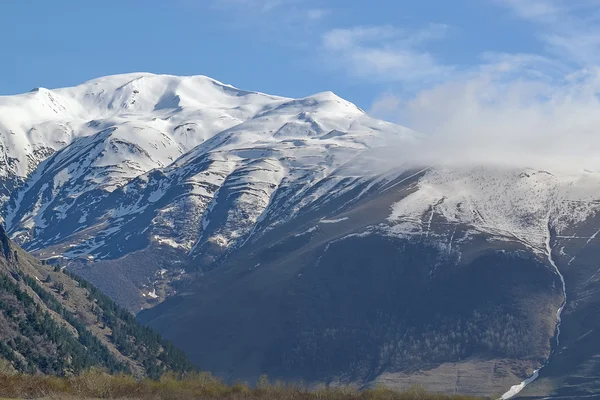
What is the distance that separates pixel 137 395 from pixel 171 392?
6617 millimetres

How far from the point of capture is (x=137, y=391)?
171125mm

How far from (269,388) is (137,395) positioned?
28.7 m

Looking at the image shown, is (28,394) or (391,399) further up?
(28,394)

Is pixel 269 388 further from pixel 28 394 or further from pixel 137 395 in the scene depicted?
pixel 28 394

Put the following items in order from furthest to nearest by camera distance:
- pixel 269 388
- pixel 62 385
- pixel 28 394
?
pixel 269 388 < pixel 62 385 < pixel 28 394

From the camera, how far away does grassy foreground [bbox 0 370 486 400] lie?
492 ft

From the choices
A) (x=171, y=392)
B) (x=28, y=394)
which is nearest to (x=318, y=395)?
(x=171, y=392)

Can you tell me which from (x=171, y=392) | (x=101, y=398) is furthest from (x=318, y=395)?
(x=101, y=398)

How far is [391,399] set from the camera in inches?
7126

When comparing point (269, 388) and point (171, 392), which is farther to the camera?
point (269, 388)

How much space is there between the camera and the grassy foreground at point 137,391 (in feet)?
492

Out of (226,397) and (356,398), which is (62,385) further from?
(356,398)

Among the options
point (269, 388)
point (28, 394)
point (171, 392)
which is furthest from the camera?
point (269, 388)

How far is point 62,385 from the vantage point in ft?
520
